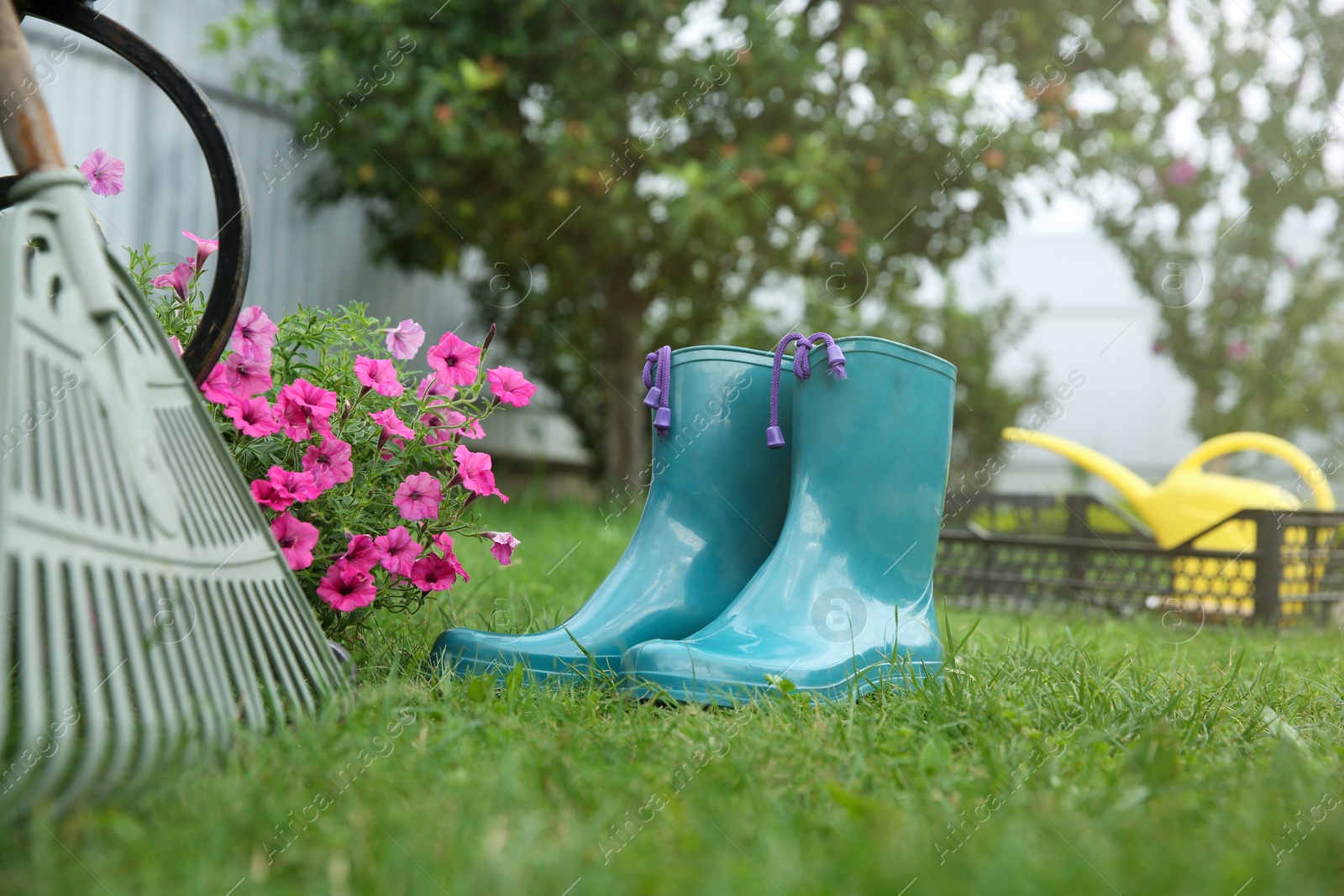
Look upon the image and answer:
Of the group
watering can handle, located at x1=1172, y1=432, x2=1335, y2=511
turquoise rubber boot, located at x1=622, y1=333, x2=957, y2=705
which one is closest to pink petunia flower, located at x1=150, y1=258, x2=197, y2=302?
turquoise rubber boot, located at x1=622, y1=333, x2=957, y2=705

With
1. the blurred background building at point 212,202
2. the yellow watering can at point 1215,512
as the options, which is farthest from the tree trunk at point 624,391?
the yellow watering can at point 1215,512

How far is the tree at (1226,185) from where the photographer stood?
4434mm

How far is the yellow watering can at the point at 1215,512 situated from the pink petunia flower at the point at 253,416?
176 centimetres

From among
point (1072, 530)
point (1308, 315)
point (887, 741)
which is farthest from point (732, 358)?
point (1308, 315)

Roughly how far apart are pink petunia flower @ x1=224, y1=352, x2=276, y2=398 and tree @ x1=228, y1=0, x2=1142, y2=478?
2.33 m

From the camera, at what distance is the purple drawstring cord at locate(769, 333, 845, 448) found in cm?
145

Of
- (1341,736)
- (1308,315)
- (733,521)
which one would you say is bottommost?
(1341,736)

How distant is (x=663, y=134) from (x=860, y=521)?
2.85m

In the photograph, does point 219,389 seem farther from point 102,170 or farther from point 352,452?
point 102,170

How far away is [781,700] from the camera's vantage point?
1.19 metres

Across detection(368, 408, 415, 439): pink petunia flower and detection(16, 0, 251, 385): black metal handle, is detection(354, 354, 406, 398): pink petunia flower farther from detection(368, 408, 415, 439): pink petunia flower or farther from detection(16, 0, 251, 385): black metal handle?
detection(16, 0, 251, 385): black metal handle

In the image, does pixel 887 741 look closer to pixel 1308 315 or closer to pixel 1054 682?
pixel 1054 682

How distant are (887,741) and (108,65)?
3.35 meters

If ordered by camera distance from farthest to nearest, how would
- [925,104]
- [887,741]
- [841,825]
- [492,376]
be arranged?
Result: [925,104], [492,376], [887,741], [841,825]
